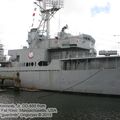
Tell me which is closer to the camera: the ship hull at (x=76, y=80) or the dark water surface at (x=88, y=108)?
the dark water surface at (x=88, y=108)

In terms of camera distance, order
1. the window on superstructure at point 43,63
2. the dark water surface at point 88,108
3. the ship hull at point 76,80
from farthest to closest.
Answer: the window on superstructure at point 43,63
the ship hull at point 76,80
the dark water surface at point 88,108

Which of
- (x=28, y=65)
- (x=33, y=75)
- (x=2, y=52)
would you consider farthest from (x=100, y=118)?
(x=2, y=52)

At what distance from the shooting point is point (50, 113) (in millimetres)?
16156

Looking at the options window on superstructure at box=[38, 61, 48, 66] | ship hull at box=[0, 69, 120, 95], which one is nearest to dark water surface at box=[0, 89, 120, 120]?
ship hull at box=[0, 69, 120, 95]

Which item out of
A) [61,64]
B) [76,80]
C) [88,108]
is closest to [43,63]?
[61,64]

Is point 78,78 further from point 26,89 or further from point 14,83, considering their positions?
point 14,83

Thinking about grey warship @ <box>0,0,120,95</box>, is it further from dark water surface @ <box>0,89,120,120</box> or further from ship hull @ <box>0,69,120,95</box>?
dark water surface @ <box>0,89,120,120</box>

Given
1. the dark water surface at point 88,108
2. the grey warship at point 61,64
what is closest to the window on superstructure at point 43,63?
the grey warship at point 61,64

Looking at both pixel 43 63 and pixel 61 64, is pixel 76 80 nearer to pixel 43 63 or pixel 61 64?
pixel 61 64

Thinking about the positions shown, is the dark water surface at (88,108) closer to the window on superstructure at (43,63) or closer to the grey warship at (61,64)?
the grey warship at (61,64)

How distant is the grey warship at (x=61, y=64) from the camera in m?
23.3

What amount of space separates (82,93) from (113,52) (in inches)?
190

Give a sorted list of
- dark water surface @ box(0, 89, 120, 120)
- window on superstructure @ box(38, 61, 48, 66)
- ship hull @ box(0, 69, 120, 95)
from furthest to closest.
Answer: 1. window on superstructure @ box(38, 61, 48, 66)
2. ship hull @ box(0, 69, 120, 95)
3. dark water surface @ box(0, 89, 120, 120)

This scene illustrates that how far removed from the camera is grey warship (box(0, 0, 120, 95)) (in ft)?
76.5
